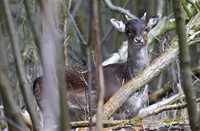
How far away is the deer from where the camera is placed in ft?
20.6

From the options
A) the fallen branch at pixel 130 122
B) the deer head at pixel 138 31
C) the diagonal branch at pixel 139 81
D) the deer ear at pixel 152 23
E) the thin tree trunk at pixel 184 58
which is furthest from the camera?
the deer ear at pixel 152 23

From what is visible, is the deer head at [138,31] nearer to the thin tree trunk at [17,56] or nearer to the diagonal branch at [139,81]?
the diagonal branch at [139,81]

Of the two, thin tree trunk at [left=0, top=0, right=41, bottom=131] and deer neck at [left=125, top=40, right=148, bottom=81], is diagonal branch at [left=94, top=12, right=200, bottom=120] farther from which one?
thin tree trunk at [left=0, top=0, right=41, bottom=131]

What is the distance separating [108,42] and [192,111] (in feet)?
32.2

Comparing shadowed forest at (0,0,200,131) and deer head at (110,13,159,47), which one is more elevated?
deer head at (110,13,159,47)

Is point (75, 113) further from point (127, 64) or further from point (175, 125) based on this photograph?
point (175, 125)

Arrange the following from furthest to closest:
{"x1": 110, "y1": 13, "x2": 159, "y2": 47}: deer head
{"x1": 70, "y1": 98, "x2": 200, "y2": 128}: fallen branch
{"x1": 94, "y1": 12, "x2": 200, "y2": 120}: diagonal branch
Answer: {"x1": 110, "y1": 13, "x2": 159, "y2": 47}: deer head
{"x1": 94, "y1": 12, "x2": 200, "y2": 120}: diagonal branch
{"x1": 70, "y1": 98, "x2": 200, "y2": 128}: fallen branch

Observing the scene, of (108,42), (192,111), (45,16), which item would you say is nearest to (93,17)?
(45,16)

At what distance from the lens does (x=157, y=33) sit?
25.8ft

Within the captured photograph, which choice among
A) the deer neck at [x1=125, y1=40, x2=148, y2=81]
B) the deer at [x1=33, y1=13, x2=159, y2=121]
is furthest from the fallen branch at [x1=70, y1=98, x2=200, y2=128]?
the deer neck at [x1=125, y1=40, x2=148, y2=81]

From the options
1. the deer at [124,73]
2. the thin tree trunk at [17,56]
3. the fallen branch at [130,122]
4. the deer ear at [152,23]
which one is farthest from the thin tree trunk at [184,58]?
the deer ear at [152,23]

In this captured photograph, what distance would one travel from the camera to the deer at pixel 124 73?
6270 millimetres

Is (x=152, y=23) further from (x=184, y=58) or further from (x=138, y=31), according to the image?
(x=184, y=58)

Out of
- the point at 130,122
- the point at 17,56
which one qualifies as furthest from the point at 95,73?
the point at 17,56
